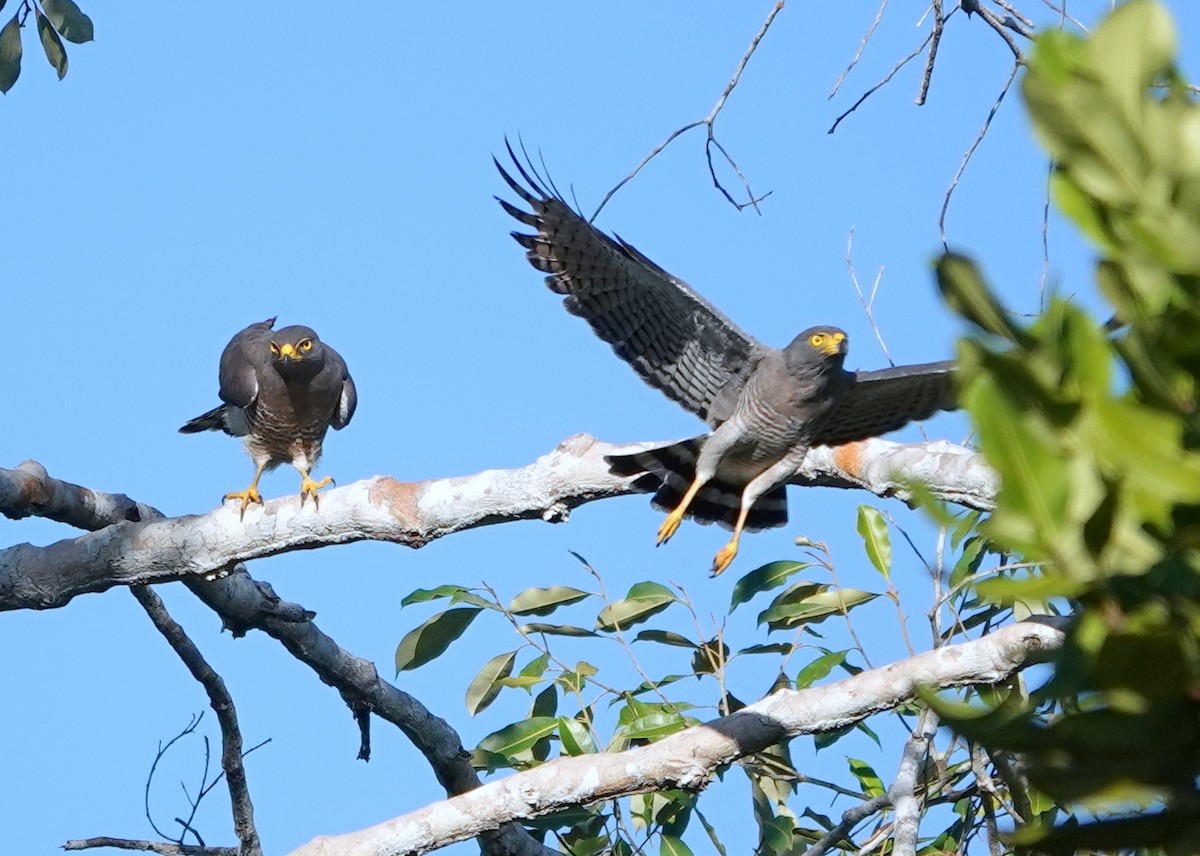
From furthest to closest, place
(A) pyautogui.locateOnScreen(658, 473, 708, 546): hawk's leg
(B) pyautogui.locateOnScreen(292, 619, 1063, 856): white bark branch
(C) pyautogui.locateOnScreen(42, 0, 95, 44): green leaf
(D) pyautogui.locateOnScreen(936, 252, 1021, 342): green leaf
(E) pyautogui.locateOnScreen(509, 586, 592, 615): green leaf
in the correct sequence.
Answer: (A) pyautogui.locateOnScreen(658, 473, 708, 546): hawk's leg < (C) pyautogui.locateOnScreen(42, 0, 95, 44): green leaf < (E) pyautogui.locateOnScreen(509, 586, 592, 615): green leaf < (B) pyautogui.locateOnScreen(292, 619, 1063, 856): white bark branch < (D) pyautogui.locateOnScreen(936, 252, 1021, 342): green leaf

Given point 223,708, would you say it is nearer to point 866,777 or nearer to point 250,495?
point 250,495

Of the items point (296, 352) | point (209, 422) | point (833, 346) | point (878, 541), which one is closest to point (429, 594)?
point (878, 541)

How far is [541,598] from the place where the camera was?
4.51 metres

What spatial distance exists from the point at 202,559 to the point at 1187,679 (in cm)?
390

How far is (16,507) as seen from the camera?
4.46 m

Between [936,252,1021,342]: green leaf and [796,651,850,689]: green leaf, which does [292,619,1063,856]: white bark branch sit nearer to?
[796,651,850,689]: green leaf

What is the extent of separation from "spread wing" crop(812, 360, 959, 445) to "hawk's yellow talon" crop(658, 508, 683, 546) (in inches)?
26.6

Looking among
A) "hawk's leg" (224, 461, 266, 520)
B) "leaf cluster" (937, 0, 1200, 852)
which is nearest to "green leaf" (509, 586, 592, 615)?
"hawk's leg" (224, 461, 266, 520)

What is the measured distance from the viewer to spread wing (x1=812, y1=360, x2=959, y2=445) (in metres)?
5.45

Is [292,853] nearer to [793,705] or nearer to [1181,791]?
[793,705]

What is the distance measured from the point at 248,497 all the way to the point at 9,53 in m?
1.76

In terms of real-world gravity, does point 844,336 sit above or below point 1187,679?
above

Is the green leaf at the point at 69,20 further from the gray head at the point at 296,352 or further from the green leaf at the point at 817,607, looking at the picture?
the green leaf at the point at 817,607

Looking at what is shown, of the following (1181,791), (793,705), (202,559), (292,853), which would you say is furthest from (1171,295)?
(202,559)
